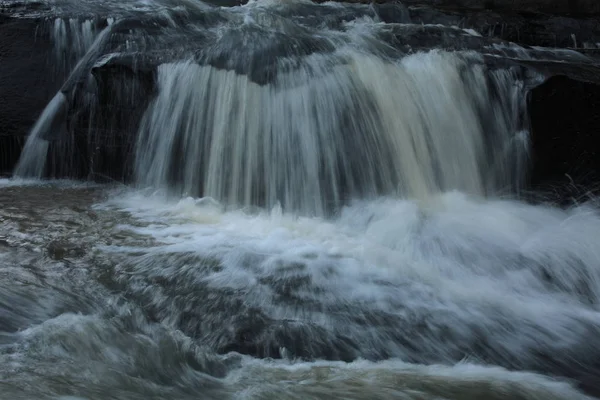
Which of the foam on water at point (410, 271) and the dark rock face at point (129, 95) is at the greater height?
the dark rock face at point (129, 95)

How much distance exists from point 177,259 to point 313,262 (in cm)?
92

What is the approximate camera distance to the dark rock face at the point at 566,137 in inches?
233

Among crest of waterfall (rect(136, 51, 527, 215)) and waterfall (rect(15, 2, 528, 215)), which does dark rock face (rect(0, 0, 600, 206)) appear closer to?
waterfall (rect(15, 2, 528, 215))

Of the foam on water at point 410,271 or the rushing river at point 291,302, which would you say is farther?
the foam on water at point 410,271

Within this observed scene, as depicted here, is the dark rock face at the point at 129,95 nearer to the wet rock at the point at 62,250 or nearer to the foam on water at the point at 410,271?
the foam on water at the point at 410,271

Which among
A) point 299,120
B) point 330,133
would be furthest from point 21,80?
point 330,133

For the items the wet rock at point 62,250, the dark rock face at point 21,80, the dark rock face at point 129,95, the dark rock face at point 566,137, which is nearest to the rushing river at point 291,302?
the wet rock at point 62,250

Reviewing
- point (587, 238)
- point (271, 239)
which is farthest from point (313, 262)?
point (587, 238)

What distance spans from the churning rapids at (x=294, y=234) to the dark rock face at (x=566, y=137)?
0.81 feet

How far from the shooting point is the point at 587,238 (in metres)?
4.77

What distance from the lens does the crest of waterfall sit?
5461 mm

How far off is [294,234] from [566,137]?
310 centimetres

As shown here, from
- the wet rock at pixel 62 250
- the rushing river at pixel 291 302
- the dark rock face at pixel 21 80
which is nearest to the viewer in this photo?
the rushing river at pixel 291 302

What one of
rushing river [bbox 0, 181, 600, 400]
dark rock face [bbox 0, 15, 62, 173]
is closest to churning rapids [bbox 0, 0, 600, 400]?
rushing river [bbox 0, 181, 600, 400]
